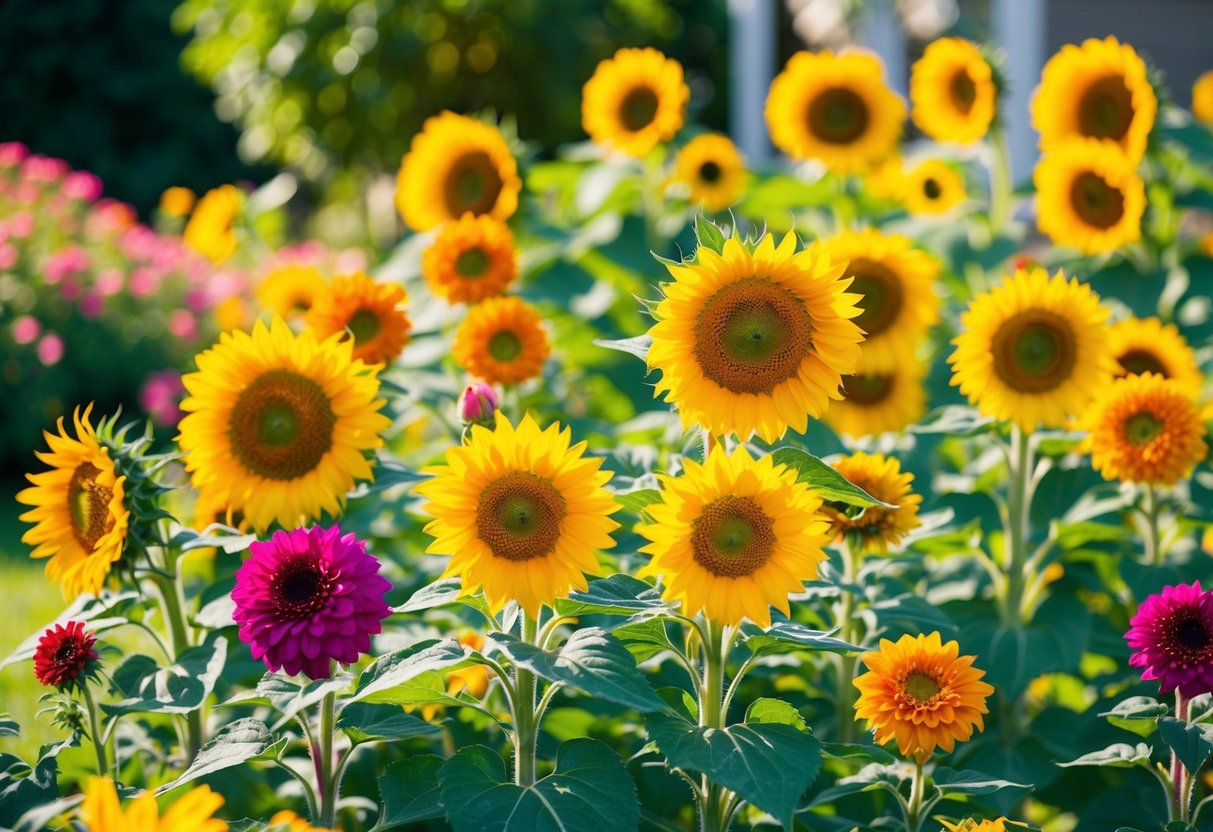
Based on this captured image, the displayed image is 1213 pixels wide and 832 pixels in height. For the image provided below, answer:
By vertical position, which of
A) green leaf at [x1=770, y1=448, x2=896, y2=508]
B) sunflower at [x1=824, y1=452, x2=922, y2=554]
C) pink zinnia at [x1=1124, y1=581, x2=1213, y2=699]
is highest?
sunflower at [x1=824, y1=452, x2=922, y2=554]

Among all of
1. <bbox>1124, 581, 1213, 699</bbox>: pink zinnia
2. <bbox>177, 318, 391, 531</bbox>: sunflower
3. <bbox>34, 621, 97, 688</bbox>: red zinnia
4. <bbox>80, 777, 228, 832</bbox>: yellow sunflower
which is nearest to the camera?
<bbox>80, 777, 228, 832</bbox>: yellow sunflower

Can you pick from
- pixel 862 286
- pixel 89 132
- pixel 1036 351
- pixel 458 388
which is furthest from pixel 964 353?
pixel 89 132

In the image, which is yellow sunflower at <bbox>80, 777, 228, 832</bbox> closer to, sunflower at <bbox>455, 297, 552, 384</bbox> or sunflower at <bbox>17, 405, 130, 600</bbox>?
sunflower at <bbox>17, 405, 130, 600</bbox>

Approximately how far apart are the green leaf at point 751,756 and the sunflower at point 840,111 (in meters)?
2.25

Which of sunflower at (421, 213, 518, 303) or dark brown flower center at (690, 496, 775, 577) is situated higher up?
sunflower at (421, 213, 518, 303)

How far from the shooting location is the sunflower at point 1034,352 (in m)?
2.42

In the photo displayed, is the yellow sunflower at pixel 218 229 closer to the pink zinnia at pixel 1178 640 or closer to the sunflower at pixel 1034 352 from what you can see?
the sunflower at pixel 1034 352

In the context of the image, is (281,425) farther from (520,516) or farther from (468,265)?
(468,265)

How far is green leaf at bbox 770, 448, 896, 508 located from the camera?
180 centimetres

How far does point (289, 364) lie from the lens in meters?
2.10

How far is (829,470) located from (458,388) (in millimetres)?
1397

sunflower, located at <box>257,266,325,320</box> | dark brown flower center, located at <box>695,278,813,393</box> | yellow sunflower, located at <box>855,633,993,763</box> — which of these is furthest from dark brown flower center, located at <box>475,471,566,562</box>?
sunflower, located at <box>257,266,325,320</box>

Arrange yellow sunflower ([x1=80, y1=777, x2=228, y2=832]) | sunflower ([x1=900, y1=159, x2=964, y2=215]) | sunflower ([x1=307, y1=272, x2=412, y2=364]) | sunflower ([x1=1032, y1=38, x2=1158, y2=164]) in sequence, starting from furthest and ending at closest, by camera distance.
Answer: sunflower ([x1=900, y1=159, x2=964, y2=215])
sunflower ([x1=1032, y1=38, x2=1158, y2=164])
sunflower ([x1=307, y1=272, x2=412, y2=364])
yellow sunflower ([x1=80, y1=777, x2=228, y2=832])

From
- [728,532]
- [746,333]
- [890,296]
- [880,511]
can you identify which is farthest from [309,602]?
[890,296]
